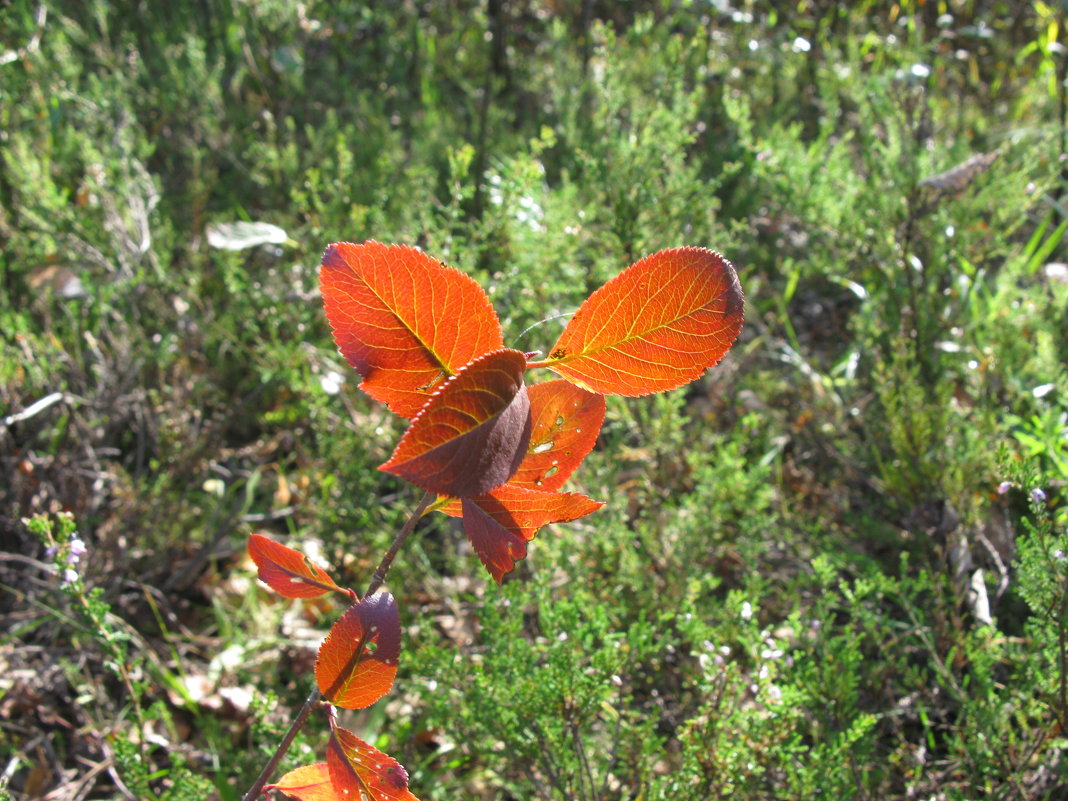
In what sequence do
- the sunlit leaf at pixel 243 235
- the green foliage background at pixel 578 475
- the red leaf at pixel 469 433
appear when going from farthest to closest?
the sunlit leaf at pixel 243 235
the green foliage background at pixel 578 475
the red leaf at pixel 469 433

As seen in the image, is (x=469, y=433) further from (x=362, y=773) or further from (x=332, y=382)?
(x=332, y=382)

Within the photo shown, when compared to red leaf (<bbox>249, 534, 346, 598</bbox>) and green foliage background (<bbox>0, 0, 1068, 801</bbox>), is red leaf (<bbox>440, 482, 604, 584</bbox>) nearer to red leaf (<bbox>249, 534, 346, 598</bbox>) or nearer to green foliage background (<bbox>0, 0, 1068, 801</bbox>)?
red leaf (<bbox>249, 534, 346, 598</bbox>)

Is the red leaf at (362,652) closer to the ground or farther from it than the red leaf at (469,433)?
closer to the ground

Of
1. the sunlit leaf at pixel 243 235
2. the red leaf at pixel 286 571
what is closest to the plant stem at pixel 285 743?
the red leaf at pixel 286 571

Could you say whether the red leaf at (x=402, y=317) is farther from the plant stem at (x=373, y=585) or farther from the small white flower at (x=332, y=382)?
the small white flower at (x=332, y=382)

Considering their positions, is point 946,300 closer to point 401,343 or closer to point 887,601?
point 887,601

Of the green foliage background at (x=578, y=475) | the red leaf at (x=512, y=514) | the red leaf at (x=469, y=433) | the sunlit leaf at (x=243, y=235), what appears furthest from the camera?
the sunlit leaf at (x=243, y=235)

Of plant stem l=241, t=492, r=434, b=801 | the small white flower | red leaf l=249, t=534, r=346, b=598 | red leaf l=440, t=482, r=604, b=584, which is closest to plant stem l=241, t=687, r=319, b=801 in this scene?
plant stem l=241, t=492, r=434, b=801
